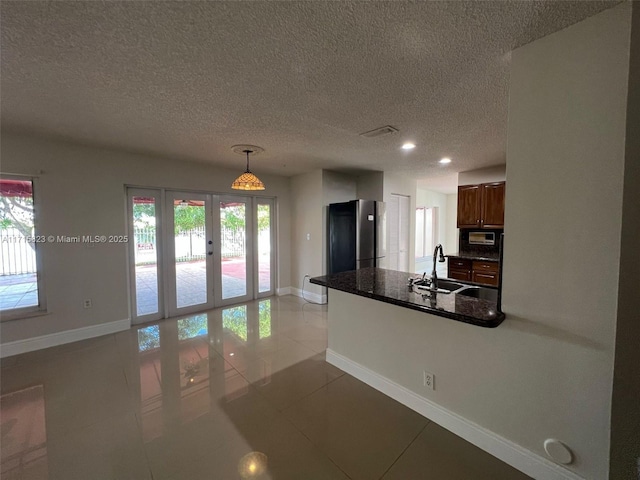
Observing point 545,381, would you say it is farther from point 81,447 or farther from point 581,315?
point 81,447

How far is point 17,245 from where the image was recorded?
2998mm

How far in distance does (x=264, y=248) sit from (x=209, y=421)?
349 cm

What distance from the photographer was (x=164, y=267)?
13.3 feet

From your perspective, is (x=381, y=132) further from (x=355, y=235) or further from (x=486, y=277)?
(x=486, y=277)

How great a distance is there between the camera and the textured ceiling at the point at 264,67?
1.25 metres

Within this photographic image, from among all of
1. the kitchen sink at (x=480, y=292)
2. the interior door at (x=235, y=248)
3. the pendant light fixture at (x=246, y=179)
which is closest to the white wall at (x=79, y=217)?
the interior door at (x=235, y=248)

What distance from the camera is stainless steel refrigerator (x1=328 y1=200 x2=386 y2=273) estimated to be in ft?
14.6

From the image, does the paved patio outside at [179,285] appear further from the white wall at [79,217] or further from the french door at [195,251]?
the white wall at [79,217]

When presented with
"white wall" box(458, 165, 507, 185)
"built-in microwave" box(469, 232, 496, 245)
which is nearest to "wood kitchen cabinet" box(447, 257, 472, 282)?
"built-in microwave" box(469, 232, 496, 245)

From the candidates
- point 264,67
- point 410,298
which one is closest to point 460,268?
point 410,298

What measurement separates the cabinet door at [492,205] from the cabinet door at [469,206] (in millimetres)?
92

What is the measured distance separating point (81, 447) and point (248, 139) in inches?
113

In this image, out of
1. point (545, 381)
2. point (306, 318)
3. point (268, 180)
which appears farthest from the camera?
point (268, 180)

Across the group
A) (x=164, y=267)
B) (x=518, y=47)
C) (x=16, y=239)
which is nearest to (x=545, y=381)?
(x=518, y=47)
